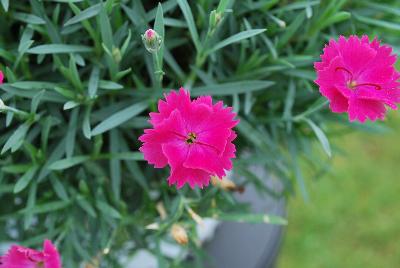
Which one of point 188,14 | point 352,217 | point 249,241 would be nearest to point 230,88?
point 188,14

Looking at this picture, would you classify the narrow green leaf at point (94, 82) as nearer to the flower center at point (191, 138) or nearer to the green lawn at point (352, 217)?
the flower center at point (191, 138)

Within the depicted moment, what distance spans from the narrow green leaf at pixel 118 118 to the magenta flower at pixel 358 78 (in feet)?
0.79

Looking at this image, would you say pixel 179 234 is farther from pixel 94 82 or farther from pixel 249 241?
pixel 249 241

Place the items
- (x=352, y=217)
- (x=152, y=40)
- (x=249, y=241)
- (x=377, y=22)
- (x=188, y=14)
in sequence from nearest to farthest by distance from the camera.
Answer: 1. (x=152, y=40)
2. (x=188, y=14)
3. (x=377, y=22)
4. (x=249, y=241)
5. (x=352, y=217)

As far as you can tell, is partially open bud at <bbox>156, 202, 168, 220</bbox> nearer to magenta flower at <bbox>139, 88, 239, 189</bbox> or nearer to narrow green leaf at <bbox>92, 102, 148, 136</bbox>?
narrow green leaf at <bbox>92, 102, 148, 136</bbox>

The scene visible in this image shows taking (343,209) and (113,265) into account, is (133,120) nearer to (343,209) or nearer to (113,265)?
(113,265)

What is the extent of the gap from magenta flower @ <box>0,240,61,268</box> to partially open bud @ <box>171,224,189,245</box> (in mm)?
142

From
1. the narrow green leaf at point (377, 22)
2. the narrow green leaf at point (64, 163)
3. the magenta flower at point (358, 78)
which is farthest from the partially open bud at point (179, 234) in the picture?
the narrow green leaf at point (377, 22)

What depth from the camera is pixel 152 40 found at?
51cm

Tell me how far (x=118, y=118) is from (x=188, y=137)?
163mm

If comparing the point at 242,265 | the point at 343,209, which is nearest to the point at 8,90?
the point at 242,265

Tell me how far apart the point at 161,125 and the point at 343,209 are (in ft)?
4.46

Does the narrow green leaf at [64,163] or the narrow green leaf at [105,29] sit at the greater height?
the narrow green leaf at [105,29]

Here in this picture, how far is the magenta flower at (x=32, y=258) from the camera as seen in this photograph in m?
0.57
